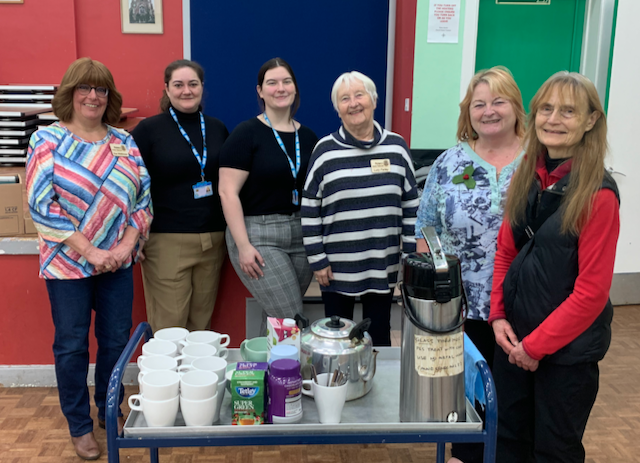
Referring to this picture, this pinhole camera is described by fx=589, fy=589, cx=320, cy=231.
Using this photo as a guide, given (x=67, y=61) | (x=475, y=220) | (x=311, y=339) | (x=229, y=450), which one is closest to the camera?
(x=311, y=339)

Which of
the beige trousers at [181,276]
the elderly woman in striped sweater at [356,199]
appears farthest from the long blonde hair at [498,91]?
the beige trousers at [181,276]

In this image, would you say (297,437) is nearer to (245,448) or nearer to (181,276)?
(245,448)

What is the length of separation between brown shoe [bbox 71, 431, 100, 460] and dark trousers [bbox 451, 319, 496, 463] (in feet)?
4.60

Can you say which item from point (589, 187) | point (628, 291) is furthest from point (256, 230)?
point (628, 291)

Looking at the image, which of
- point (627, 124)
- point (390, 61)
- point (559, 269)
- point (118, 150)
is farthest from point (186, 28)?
point (559, 269)

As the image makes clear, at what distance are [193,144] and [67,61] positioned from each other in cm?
217

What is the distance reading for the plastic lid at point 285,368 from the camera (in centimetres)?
133

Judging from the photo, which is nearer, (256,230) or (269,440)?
(269,440)

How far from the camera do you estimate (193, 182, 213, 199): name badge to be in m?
2.50

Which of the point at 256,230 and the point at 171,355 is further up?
the point at 256,230

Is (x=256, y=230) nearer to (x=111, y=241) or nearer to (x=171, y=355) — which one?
(x=111, y=241)

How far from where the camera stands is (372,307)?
2297 mm

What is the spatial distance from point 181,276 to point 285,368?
140 cm

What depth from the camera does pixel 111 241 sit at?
90.4 inches
